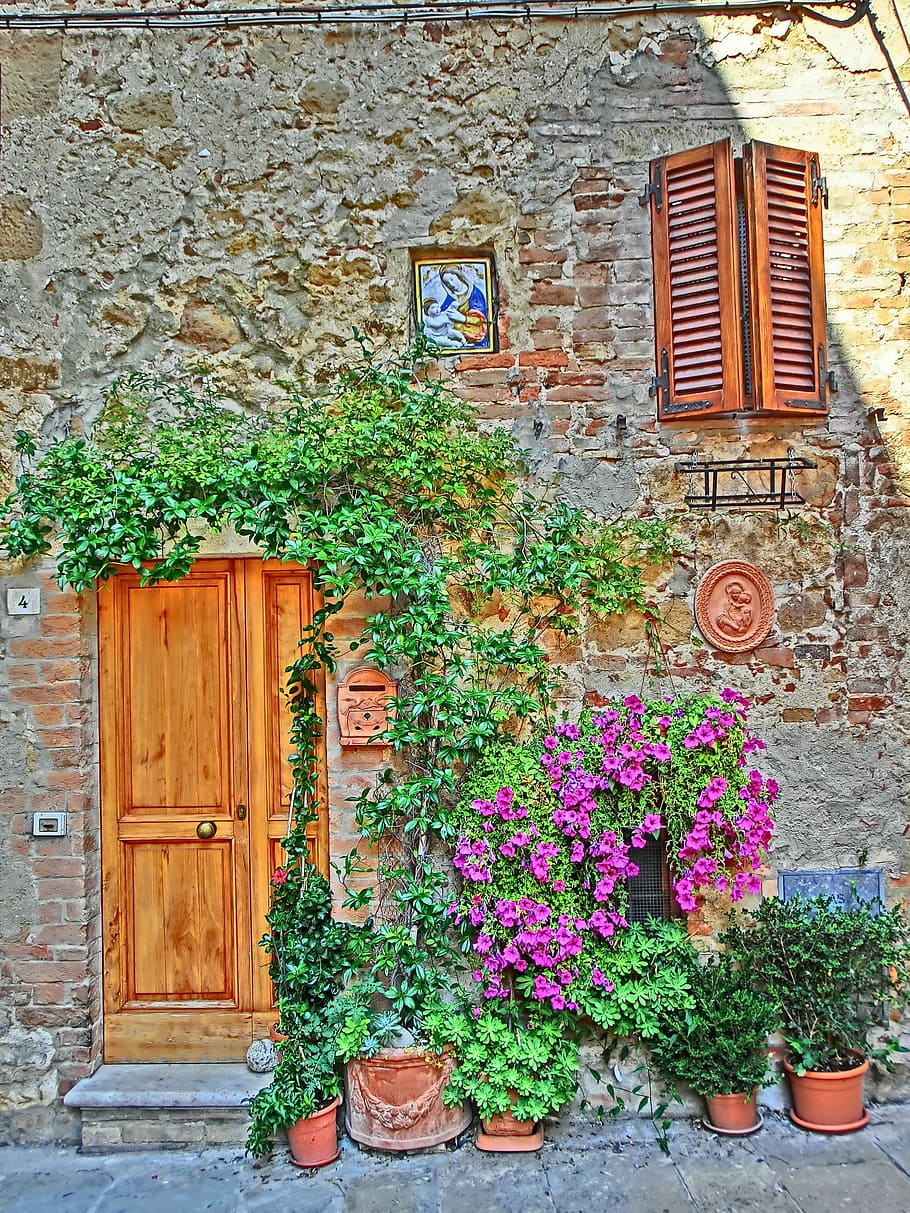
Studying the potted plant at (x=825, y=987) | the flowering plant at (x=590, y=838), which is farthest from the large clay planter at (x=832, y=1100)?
the flowering plant at (x=590, y=838)

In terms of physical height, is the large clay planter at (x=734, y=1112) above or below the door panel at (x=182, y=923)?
below

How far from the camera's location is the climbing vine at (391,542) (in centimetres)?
327

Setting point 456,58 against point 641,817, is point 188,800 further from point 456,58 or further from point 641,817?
point 456,58

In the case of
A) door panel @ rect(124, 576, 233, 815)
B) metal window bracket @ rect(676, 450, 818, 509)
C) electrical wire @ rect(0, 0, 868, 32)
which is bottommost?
door panel @ rect(124, 576, 233, 815)

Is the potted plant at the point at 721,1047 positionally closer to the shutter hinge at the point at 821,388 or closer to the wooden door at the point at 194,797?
the wooden door at the point at 194,797

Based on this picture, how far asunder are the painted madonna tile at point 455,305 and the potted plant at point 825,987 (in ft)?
8.70

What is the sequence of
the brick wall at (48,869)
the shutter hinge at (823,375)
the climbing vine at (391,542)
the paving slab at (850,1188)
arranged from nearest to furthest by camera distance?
the paving slab at (850,1188) < the climbing vine at (391,542) < the brick wall at (48,869) < the shutter hinge at (823,375)

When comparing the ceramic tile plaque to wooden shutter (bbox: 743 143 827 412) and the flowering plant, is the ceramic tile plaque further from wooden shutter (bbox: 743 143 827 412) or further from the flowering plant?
wooden shutter (bbox: 743 143 827 412)

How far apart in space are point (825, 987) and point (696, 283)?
2.86 m

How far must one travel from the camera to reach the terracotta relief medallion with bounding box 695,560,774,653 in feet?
11.7

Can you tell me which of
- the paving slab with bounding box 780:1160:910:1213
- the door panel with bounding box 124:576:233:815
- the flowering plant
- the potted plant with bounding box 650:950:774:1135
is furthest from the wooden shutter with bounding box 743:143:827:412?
the paving slab with bounding box 780:1160:910:1213

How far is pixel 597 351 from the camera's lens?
3.59 metres

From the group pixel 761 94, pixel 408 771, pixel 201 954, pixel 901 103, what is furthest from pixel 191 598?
pixel 901 103

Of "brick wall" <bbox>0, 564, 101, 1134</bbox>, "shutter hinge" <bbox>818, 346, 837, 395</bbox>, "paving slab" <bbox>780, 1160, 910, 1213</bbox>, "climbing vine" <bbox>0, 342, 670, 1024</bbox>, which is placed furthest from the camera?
"shutter hinge" <bbox>818, 346, 837, 395</bbox>
